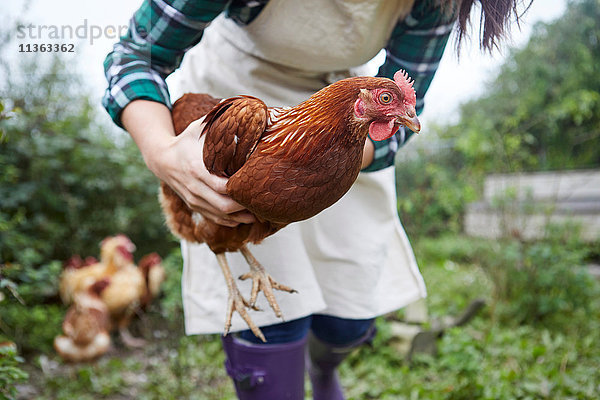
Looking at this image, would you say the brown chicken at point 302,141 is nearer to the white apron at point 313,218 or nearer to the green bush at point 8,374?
the white apron at point 313,218

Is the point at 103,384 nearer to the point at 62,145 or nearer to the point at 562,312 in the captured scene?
the point at 62,145

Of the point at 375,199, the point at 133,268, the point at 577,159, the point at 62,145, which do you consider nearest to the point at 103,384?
the point at 133,268

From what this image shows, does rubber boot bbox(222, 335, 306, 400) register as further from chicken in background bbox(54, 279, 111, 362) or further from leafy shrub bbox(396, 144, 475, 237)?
leafy shrub bbox(396, 144, 475, 237)

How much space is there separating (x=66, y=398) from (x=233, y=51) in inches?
84.3

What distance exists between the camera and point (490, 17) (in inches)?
31.0

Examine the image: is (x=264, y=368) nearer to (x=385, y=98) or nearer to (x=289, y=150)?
(x=289, y=150)

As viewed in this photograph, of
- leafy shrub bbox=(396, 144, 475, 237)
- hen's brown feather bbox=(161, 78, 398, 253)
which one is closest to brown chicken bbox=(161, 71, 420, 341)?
hen's brown feather bbox=(161, 78, 398, 253)

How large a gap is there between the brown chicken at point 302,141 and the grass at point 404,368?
1745mm

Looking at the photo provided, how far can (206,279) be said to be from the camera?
1.18 m

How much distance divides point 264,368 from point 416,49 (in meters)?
0.85

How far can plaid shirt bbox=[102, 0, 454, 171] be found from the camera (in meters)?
0.87

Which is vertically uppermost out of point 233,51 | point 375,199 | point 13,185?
point 233,51

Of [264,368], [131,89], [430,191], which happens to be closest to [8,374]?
[264,368]

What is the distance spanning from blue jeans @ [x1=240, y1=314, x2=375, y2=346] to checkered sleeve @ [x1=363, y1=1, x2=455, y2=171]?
1.51ft
